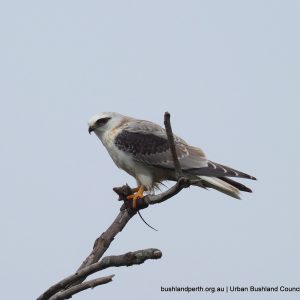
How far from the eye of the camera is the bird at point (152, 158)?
30.2ft

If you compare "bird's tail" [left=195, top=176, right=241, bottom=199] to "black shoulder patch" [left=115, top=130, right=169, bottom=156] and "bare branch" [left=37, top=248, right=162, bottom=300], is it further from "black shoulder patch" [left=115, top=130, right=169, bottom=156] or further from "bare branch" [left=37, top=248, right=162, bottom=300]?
"bare branch" [left=37, top=248, right=162, bottom=300]

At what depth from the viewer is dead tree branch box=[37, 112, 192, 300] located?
5.29 m

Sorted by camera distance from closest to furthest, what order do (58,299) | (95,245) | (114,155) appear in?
(58,299) → (95,245) → (114,155)

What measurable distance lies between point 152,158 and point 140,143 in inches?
10.9

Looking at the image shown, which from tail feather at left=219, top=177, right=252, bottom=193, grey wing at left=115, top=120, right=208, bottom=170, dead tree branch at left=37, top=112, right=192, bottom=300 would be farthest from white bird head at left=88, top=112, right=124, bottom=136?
dead tree branch at left=37, top=112, right=192, bottom=300

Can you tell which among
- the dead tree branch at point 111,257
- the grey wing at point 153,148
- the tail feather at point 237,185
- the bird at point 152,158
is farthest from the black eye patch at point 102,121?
the dead tree branch at point 111,257

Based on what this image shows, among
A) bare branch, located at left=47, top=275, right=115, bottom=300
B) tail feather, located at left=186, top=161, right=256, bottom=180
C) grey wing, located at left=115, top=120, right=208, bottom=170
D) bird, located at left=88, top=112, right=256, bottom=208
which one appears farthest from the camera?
grey wing, located at left=115, top=120, right=208, bottom=170

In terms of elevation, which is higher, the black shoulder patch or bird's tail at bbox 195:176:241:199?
the black shoulder patch

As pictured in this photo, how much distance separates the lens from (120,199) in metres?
8.28

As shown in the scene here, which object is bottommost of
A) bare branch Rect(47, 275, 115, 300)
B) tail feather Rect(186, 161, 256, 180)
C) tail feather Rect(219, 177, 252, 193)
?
bare branch Rect(47, 275, 115, 300)

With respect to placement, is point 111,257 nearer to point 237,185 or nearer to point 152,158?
point 237,185

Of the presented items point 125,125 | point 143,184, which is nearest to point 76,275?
point 143,184

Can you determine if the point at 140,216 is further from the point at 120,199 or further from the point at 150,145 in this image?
the point at 150,145

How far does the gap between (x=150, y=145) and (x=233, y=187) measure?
1.36m
